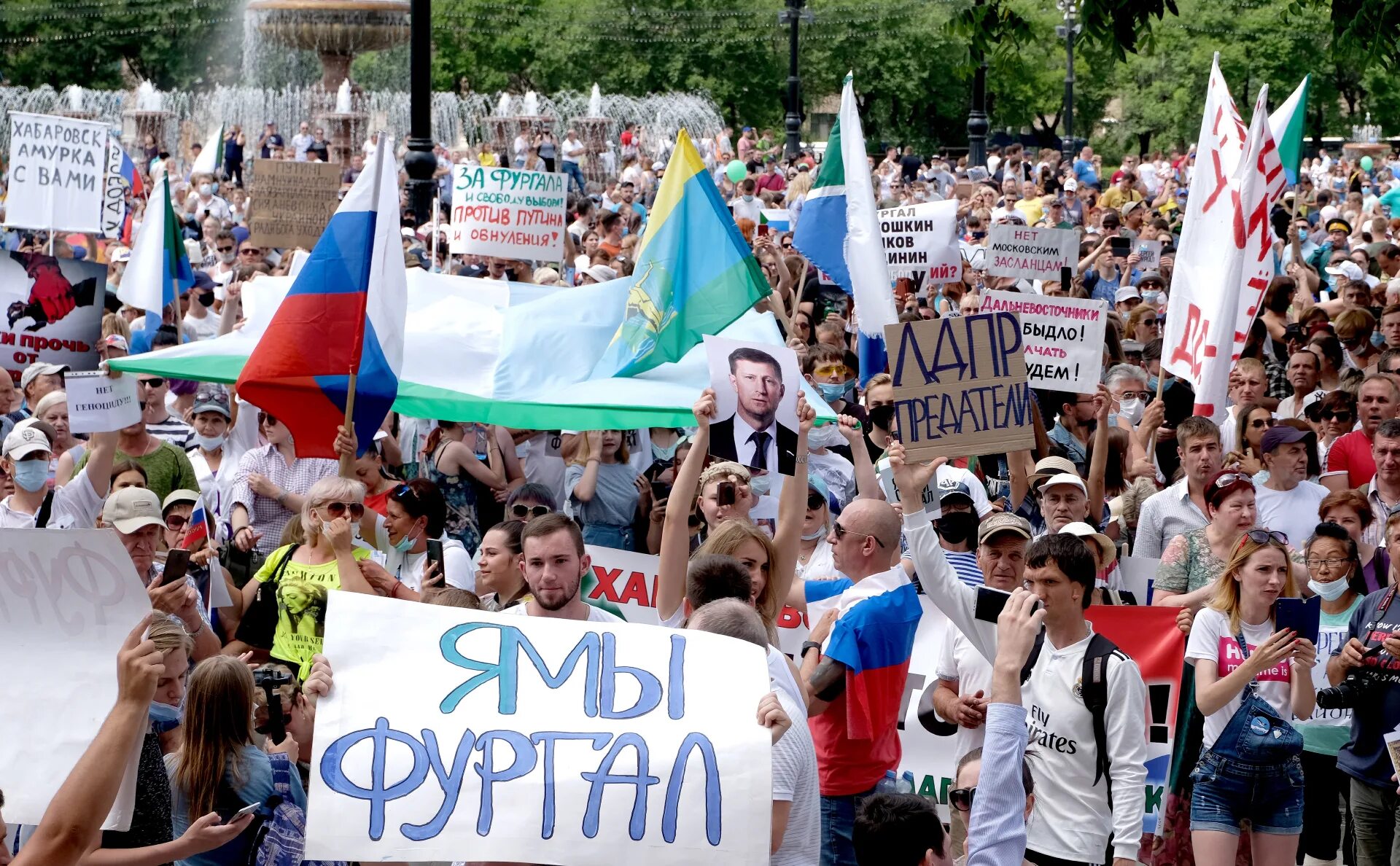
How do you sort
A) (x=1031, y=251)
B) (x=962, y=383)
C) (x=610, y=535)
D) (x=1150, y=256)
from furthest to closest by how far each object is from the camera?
(x=1150, y=256) < (x=1031, y=251) < (x=610, y=535) < (x=962, y=383)

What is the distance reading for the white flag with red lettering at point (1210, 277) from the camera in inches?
342

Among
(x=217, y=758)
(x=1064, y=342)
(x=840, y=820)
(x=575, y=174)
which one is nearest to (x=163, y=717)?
(x=217, y=758)

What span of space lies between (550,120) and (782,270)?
1074 inches

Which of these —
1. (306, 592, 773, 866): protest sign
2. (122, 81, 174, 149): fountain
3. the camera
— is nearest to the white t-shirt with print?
the camera

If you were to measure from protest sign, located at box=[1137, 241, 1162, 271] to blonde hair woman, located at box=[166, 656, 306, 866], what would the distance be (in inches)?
495

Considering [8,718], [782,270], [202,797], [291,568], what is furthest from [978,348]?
[782,270]

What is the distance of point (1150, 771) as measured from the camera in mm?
5746

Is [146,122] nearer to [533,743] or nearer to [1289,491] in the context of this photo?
[1289,491]

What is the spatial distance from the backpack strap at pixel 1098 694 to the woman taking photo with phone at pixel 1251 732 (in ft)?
2.75

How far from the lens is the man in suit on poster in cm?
692

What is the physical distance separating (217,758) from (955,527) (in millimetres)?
3324

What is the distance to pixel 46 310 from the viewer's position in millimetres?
10680

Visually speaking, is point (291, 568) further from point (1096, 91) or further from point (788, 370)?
point (1096, 91)

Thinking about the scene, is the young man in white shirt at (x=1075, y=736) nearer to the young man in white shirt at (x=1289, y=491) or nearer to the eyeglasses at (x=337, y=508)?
the eyeglasses at (x=337, y=508)
